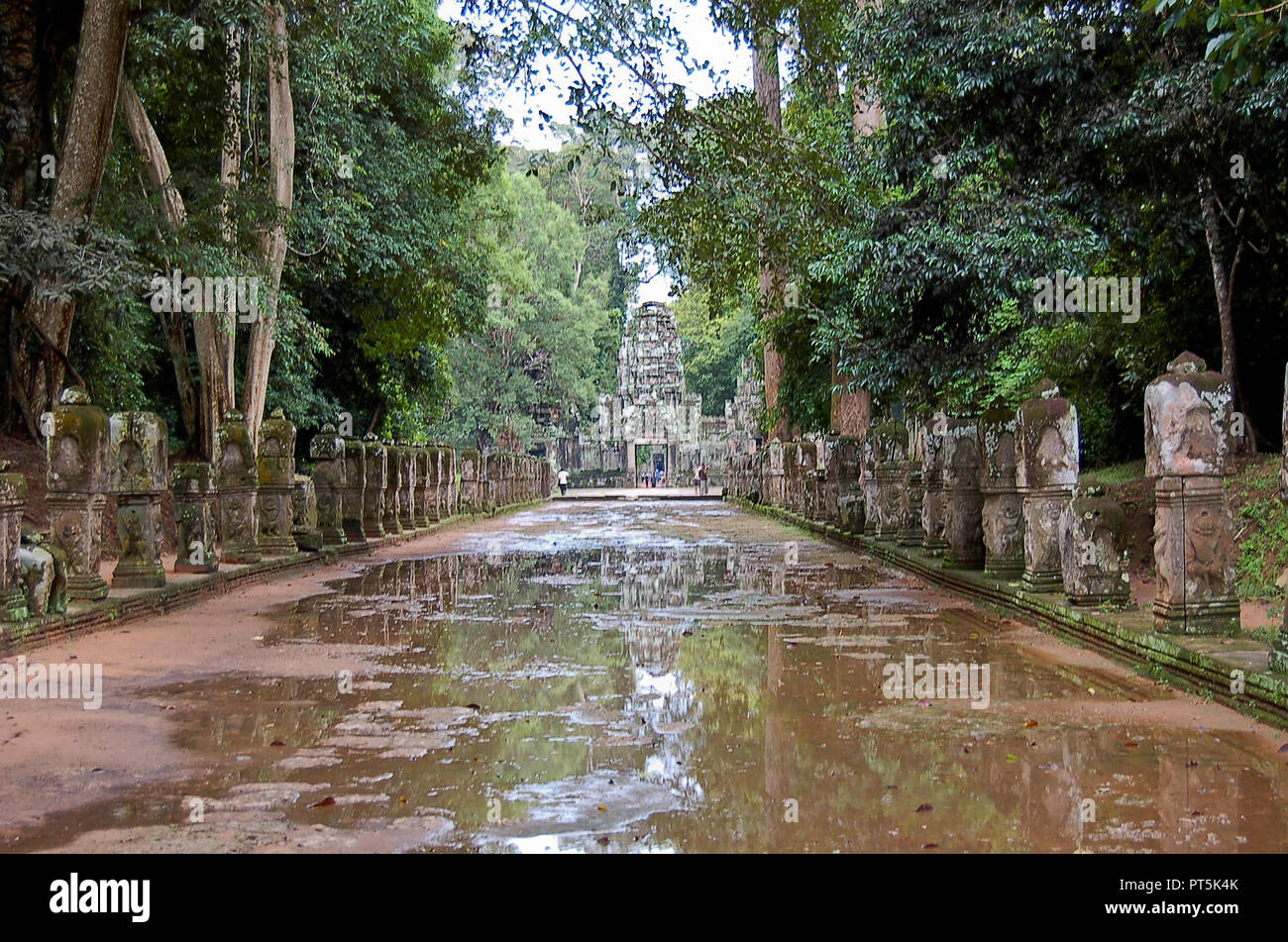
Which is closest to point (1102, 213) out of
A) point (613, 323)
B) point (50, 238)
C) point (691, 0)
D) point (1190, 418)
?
point (691, 0)

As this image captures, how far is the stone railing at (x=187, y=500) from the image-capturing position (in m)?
7.96

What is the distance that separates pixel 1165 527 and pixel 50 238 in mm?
9607

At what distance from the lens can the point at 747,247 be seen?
1323cm

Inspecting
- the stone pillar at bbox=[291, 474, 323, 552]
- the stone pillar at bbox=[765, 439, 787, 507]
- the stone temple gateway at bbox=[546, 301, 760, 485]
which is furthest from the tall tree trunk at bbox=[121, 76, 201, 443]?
the stone temple gateway at bbox=[546, 301, 760, 485]

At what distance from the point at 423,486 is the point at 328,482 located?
5.54 metres

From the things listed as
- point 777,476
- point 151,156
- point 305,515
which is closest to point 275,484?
point 305,515

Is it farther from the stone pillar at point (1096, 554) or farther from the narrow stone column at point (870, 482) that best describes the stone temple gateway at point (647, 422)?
the stone pillar at point (1096, 554)

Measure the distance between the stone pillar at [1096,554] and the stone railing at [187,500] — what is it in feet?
21.8

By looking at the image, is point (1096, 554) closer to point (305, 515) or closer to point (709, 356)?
point (305, 515)

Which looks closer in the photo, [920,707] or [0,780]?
[0,780]

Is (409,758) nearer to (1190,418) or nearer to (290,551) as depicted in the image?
(1190,418)

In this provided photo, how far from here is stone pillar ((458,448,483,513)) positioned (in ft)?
84.3

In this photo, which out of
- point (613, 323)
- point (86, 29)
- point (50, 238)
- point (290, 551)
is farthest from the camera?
point (613, 323)

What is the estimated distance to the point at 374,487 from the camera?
672 inches
